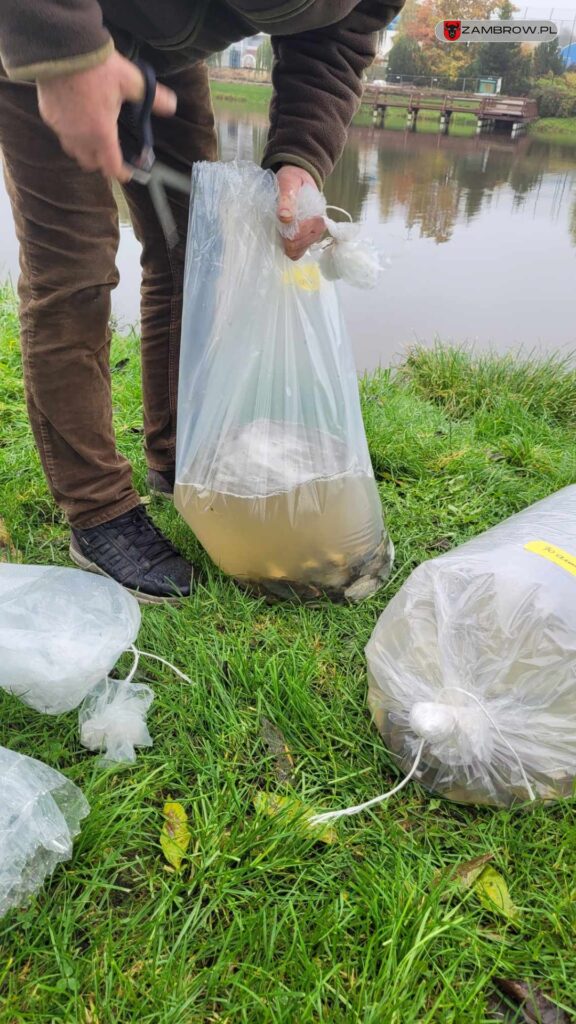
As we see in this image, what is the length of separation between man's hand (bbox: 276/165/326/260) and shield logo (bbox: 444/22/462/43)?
190 cm

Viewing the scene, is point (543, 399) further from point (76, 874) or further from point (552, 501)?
point (76, 874)

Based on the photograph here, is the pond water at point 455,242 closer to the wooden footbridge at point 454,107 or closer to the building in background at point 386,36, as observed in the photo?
the wooden footbridge at point 454,107

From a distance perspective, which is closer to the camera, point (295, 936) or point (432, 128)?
point (295, 936)

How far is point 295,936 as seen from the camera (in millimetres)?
845

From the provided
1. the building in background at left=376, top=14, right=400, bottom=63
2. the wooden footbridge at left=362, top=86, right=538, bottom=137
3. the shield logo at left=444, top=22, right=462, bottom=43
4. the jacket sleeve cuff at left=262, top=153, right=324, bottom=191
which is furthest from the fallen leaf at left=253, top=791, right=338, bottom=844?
the wooden footbridge at left=362, top=86, right=538, bottom=137

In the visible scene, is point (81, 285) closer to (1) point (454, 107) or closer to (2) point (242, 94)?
(2) point (242, 94)

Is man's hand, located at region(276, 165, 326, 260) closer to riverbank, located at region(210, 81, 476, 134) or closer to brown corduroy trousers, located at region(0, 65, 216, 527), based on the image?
brown corduroy trousers, located at region(0, 65, 216, 527)

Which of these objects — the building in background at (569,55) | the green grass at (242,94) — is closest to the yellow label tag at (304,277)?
the green grass at (242,94)

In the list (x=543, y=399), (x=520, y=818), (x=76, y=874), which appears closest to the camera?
(x=76, y=874)

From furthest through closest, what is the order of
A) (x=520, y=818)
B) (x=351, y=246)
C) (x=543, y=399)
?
(x=543, y=399) < (x=351, y=246) < (x=520, y=818)

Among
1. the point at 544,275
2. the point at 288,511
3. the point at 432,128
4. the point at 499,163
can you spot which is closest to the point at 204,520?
the point at 288,511

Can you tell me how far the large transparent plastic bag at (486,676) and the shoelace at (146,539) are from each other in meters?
0.53

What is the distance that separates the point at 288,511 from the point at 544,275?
127 inches

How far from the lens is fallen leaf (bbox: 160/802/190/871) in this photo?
0.95m
